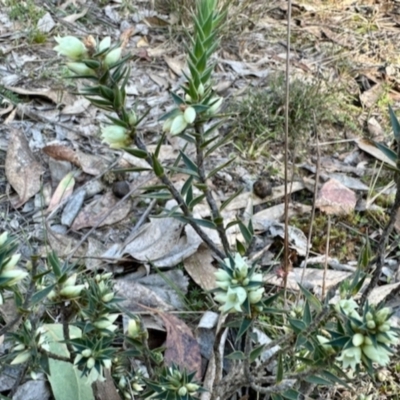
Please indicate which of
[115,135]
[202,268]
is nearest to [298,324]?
[115,135]

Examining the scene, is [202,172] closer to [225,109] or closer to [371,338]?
[371,338]

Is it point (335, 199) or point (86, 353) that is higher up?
point (86, 353)

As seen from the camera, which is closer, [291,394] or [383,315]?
[383,315]

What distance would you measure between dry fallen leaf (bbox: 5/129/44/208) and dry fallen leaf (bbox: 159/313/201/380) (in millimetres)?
784

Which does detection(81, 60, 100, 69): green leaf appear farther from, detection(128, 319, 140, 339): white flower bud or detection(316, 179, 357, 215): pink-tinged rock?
detection(316, 179, 357, 215): pink-tinged rock

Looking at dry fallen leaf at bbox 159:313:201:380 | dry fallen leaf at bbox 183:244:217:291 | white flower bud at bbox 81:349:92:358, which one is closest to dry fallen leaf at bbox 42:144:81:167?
dry fallen leaf at bbox 183:244:217:291

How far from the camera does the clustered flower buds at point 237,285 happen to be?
2.87ft

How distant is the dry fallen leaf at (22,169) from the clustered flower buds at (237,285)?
48.9 inches

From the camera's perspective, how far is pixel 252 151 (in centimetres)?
222

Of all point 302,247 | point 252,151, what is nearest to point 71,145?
point 252,151

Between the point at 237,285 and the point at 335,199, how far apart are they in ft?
3.96

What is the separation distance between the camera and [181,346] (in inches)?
56.2

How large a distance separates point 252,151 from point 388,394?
1064 mm

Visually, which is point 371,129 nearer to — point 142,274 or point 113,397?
point 142,274
